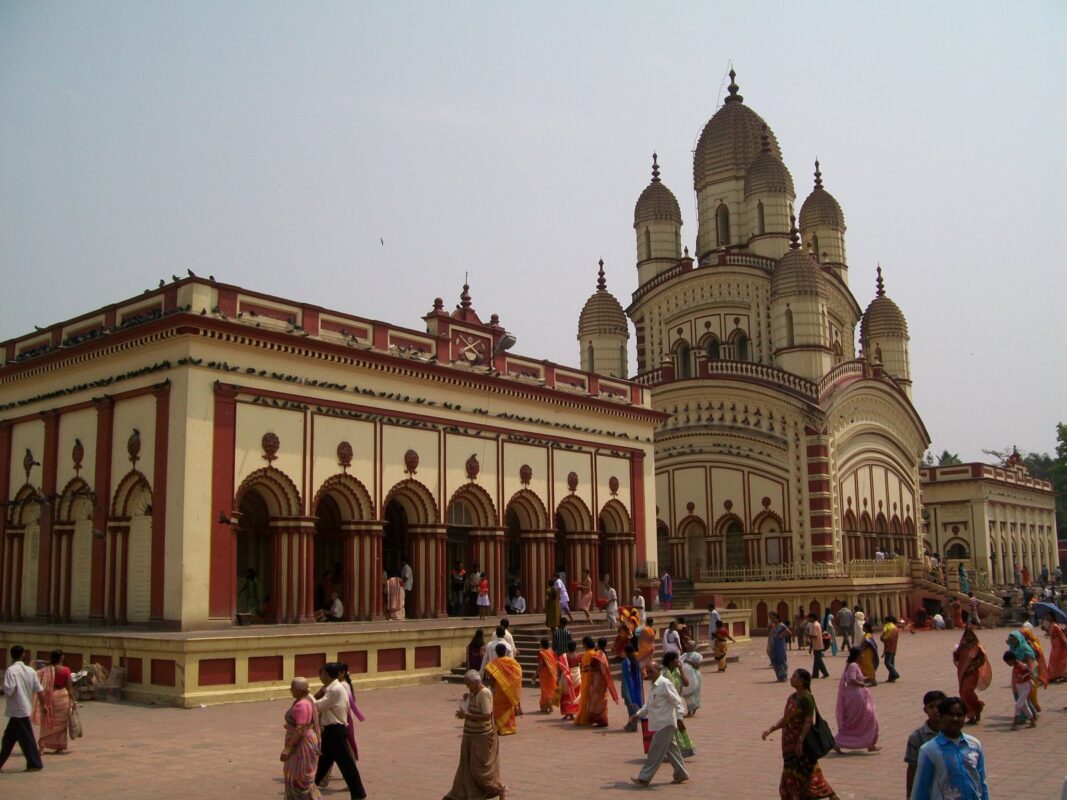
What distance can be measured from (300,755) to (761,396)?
102ft

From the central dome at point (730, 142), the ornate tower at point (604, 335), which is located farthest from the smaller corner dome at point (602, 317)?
the central dome at point (730, 142)

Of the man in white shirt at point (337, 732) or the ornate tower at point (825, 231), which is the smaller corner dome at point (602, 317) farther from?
the man in white shirt at point (337, 732)

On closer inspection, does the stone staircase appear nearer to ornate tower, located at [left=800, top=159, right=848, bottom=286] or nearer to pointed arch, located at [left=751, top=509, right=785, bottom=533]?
pointed arch, located at [left=751, top=509, right=785, bottom=533]

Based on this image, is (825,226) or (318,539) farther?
(825,226)

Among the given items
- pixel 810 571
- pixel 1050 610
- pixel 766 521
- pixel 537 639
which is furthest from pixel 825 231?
pixel 1050 610

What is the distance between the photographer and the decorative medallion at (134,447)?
21.1 meters

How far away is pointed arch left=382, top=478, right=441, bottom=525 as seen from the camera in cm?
2453

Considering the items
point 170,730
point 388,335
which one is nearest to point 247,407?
point 388,335

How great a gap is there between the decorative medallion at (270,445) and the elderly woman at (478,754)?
39.6ft

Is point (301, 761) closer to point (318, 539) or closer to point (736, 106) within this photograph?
point (318, 539)

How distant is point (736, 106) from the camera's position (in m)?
46.3

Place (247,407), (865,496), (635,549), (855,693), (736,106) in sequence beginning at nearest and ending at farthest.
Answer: (855,693), (247,407), (635,549), (865,496), (736,106)

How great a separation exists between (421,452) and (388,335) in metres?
2.71

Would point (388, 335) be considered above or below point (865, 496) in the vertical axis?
above
